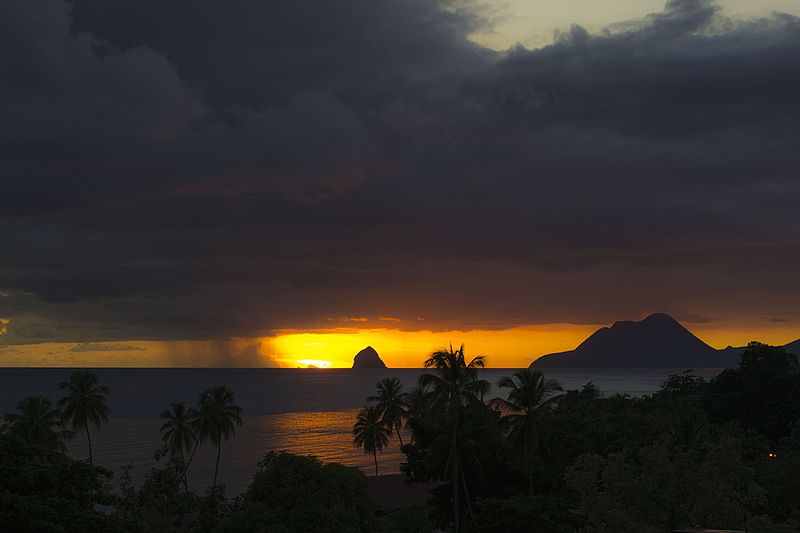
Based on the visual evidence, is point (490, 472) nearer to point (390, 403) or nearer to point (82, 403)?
point (390, 403)

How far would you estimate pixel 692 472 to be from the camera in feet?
122

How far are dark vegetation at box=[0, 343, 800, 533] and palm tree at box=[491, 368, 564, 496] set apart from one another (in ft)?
0.41

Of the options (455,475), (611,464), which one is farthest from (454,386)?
(611,464)

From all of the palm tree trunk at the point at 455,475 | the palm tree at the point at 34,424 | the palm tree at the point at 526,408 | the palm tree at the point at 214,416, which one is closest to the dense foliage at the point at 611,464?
the palm tree at the point at 526,408

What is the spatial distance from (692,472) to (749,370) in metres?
84.3

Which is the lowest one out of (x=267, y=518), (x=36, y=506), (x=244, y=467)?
(x=244, y=467)

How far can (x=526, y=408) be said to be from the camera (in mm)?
64688

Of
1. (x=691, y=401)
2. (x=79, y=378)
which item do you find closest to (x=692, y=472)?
(x=79, y=378)

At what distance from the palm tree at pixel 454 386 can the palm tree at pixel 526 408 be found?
9.43ft

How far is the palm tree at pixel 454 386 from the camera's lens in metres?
60.7

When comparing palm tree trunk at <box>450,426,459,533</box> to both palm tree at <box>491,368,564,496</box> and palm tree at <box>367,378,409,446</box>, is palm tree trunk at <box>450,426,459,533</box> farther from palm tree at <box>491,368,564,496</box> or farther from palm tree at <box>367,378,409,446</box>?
palm tree at <box>367,378,409,446</box>

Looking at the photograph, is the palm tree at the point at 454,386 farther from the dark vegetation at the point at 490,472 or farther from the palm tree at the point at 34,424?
the palm tree at the point at 34,424

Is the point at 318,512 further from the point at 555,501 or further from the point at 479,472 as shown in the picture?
the point at 479,472

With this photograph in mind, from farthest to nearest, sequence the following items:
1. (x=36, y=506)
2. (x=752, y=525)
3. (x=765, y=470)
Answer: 1. (x=765, y=470)
2. (x=752, y=525)
3. (x=36, y=506)
